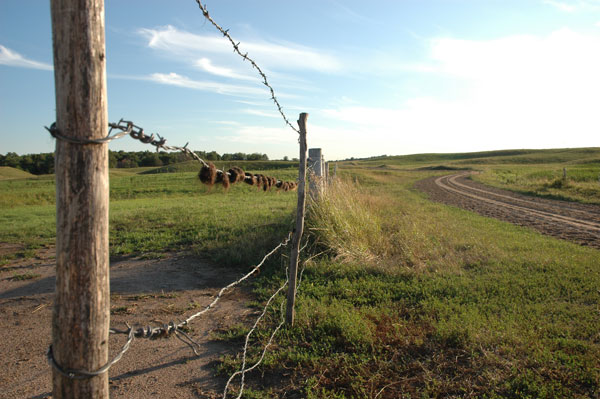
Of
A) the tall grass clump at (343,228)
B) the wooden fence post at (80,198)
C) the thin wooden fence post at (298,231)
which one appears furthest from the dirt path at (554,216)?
the wooden fence post at (80,198)

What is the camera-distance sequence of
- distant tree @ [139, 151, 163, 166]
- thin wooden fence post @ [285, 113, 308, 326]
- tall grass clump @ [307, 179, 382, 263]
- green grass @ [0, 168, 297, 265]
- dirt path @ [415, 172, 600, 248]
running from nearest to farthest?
thin wooden fence post @ [285, 113, 308, 326], tall grass clump @ [307, 179, 382, 263], green grass @ [0, 168, 297, 265], dirt path @ [415, 172, 600, 248], distant tree @ [139, 151, 163, 166]

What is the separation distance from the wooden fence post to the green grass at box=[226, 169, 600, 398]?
6.31 ft

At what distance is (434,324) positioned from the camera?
4.03 meters

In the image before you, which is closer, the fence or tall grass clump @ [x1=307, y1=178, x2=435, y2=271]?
the fence

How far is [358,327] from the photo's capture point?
392 centimetres

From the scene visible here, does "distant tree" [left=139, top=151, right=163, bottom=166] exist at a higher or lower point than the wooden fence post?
higher

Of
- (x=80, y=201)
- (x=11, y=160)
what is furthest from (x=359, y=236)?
(x=11, y=160)

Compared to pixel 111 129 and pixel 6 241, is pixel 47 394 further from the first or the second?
pixel 6 241

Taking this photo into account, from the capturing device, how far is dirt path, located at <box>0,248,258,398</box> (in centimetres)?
319

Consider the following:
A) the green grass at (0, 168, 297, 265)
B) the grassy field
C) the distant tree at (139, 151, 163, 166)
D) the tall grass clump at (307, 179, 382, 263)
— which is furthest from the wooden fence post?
the distant tree at (139, 151, 163, 166)

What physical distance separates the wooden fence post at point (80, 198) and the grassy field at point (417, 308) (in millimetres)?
1409

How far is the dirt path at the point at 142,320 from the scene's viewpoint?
3186mm

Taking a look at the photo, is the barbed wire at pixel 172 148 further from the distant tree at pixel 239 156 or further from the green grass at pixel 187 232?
the distant tree at pixel 239 156

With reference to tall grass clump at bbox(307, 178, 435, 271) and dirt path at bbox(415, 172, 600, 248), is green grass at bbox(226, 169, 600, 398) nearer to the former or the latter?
tall grass clump at bbox(307, 178, 435, 271)
